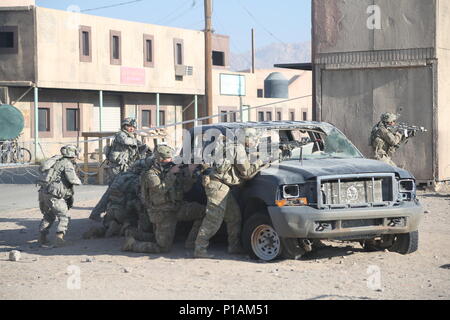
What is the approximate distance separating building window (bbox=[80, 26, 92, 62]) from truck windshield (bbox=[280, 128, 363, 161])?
25.0 m

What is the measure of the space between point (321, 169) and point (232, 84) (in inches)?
1398

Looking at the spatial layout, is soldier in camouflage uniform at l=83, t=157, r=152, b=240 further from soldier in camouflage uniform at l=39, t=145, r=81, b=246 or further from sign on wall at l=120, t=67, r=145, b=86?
sign on wall at l=120, t=67, r=145, b=86

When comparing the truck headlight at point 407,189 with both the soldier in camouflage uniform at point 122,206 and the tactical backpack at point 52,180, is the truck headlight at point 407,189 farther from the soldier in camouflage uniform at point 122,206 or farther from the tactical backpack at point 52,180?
the tactical backpack at point 52,180

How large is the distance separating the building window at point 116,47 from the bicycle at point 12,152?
6773 mm

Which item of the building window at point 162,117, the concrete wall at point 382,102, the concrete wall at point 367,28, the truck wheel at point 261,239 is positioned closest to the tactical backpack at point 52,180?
the truck wheel at point 261,239

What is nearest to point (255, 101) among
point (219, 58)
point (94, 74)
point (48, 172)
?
point (219, 58)

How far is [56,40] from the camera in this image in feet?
106

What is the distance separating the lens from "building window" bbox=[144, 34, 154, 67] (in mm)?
37500

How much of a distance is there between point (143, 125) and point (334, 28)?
2325 centimetres

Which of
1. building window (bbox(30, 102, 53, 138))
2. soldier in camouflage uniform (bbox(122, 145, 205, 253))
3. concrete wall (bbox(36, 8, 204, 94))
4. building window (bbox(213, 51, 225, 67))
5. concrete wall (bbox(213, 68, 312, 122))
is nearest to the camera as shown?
soldier in camouflage uniform (bbox(122, 145, 205, 253))

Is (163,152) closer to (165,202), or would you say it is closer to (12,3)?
(165,202)

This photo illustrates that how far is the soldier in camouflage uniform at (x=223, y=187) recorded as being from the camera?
8961mm

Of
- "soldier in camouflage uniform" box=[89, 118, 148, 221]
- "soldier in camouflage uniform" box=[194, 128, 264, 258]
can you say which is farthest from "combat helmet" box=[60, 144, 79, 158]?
"soldier in camouflage uniform" box=[194, 128, 264, 258]
